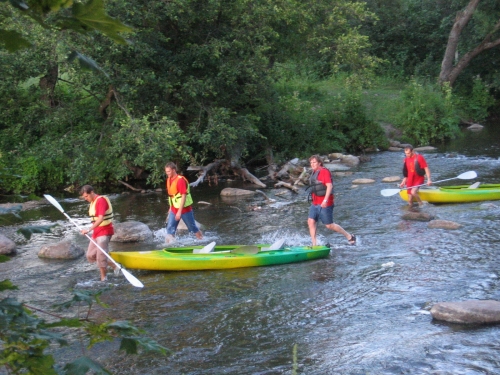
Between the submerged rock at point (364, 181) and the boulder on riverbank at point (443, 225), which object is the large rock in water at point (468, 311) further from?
the submerged rock at point (364, 181)

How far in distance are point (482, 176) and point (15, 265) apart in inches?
466

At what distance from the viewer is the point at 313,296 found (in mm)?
8039

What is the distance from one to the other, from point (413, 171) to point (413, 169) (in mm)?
44

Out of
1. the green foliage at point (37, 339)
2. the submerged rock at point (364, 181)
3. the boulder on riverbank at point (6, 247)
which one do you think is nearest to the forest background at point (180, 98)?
the boulder on riverbank at point (6, 247)

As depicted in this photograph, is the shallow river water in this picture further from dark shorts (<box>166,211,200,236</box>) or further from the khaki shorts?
dark shorts (<box>166,211,200,236</box>)

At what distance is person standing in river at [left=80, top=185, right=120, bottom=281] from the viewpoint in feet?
29.0

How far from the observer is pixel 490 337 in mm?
6328

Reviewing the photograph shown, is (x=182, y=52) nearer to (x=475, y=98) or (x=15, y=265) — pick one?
(x=15, y=265)

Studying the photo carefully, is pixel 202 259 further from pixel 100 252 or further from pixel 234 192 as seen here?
pixel 234 192

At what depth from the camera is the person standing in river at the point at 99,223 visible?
29.0ft

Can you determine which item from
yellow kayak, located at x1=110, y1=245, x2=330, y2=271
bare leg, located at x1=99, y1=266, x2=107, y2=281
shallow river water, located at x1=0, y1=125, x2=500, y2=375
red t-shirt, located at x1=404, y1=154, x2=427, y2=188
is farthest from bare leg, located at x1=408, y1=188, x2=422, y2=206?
bare leg, located at x1=99, y1=266, x2=107, y2=281

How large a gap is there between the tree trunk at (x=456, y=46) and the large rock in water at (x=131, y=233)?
65.1 ft

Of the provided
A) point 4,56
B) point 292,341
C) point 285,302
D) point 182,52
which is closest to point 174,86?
point 182,52

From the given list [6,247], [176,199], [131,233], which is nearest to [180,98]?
[131,233]
